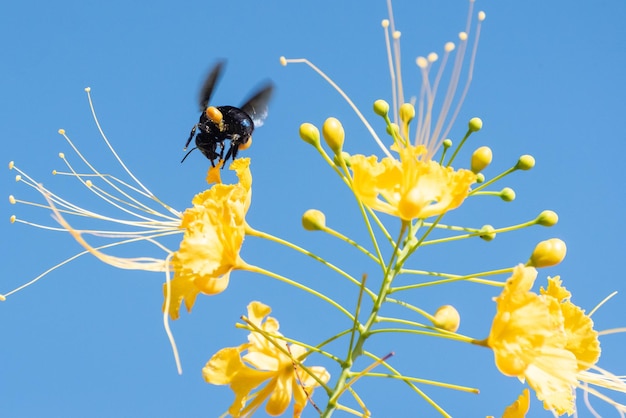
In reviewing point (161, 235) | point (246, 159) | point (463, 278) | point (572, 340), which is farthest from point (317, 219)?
point (572, 340)

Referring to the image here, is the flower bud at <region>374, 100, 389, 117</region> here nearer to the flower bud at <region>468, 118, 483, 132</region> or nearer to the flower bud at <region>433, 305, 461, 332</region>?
the flower bud at <region>468, 118, 483, 132</region>

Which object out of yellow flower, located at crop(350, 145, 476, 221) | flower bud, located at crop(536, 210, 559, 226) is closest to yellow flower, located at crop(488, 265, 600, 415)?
yellow flower, located at crop(350, 145, 476, 221)

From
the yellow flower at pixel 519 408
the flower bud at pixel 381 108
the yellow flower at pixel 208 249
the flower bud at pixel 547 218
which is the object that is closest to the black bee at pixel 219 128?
the flower bud at pixel 381 108

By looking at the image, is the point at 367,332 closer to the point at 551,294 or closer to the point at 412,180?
the point at 412,180

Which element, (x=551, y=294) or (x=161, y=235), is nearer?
(x=551, y=294)

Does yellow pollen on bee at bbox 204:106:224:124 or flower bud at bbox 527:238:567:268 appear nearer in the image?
flower bud at bbox 527:238:567:268

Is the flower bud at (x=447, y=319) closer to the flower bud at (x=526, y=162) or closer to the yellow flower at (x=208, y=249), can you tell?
the yellow flower at (x=208, y=249)
